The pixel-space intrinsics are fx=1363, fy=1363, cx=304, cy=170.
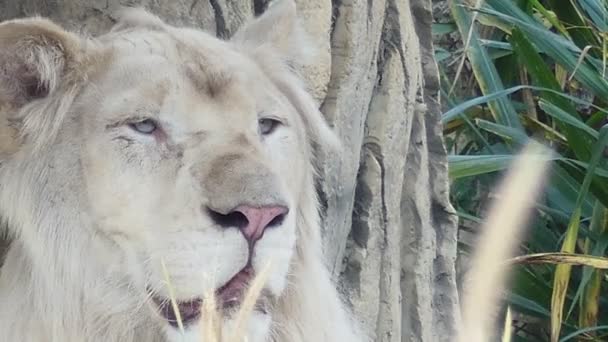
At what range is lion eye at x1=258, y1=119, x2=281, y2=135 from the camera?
118 inches

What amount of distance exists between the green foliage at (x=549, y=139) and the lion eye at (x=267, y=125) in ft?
8.18

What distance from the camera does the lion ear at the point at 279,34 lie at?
3363mm

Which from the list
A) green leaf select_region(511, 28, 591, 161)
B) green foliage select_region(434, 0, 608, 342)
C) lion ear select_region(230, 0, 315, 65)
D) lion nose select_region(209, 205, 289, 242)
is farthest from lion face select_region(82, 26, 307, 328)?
green leaf select_region(511, 28, 591, 161)

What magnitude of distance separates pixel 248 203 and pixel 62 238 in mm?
519

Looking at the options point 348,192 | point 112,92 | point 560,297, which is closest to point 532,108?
point 560,297

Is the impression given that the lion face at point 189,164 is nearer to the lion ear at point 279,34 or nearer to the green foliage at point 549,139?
the lion ear at point 279,34

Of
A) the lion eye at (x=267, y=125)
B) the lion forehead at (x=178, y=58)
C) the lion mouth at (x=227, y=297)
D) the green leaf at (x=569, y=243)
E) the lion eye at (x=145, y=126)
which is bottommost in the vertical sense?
the green leaf at (x=569, y=243)

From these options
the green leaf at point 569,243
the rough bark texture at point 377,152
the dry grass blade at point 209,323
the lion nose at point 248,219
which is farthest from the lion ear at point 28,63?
the green leaf at point 569,243

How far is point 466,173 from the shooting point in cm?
553

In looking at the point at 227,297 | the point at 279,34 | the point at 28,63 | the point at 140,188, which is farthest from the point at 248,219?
the point at 279,34

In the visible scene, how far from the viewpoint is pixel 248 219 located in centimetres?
257

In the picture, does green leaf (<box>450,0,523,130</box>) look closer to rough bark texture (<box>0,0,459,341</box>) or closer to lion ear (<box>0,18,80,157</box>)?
rough bark texture (<box>0,0,459,341</box>)

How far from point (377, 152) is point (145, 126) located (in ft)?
4.50

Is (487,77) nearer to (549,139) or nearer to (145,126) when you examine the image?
(549,139)
